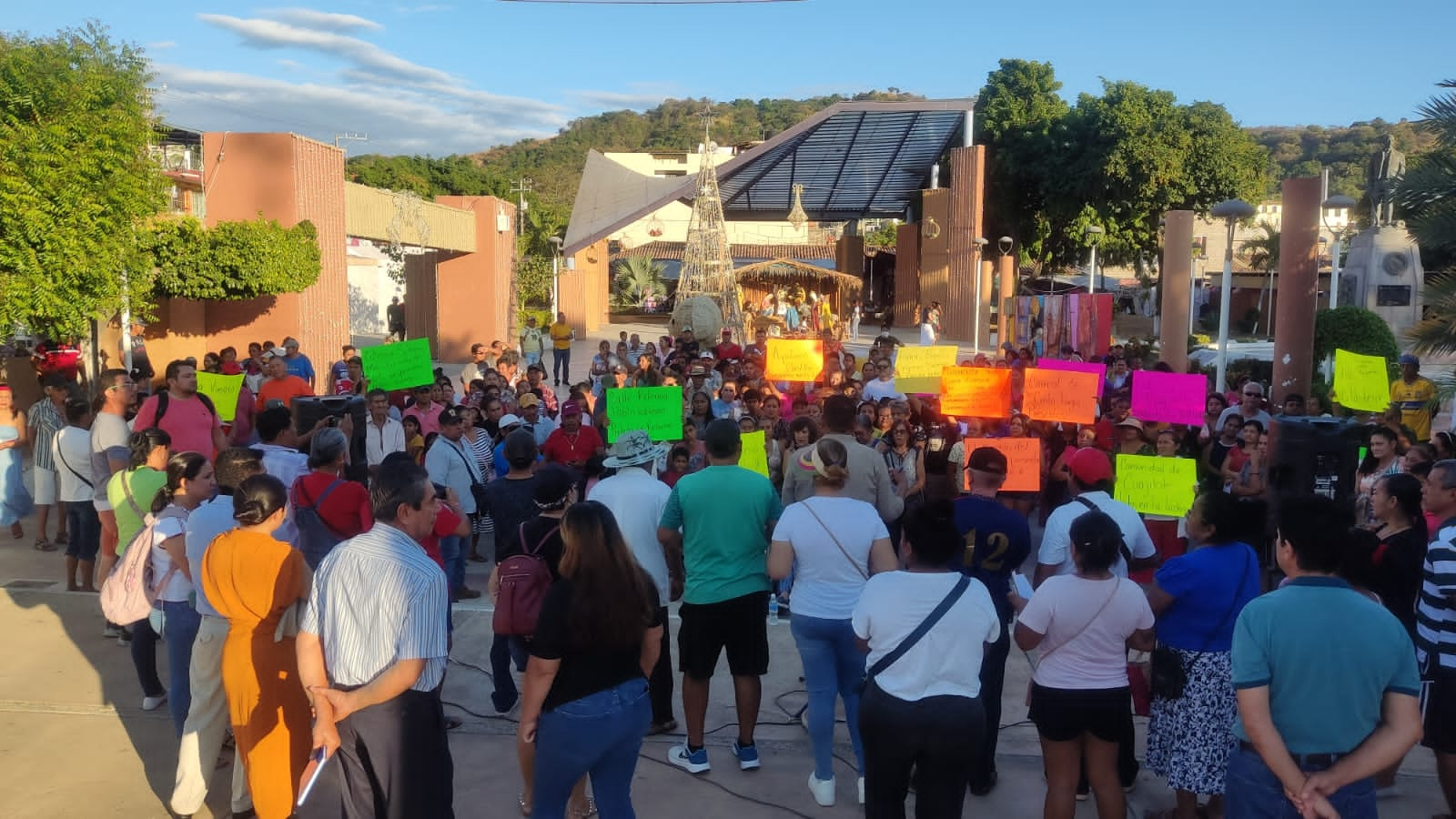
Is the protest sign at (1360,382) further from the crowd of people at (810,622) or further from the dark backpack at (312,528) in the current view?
the dark backpack at (312,528)

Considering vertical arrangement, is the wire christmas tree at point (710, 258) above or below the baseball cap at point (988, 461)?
above

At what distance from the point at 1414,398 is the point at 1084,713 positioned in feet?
23.1

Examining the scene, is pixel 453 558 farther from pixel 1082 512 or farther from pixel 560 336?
pixel 560 336

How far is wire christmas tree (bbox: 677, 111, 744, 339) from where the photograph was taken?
2709 cm

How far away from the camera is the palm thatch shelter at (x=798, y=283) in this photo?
38219 millimetres

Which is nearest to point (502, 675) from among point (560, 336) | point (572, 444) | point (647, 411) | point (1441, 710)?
point (572, 444)

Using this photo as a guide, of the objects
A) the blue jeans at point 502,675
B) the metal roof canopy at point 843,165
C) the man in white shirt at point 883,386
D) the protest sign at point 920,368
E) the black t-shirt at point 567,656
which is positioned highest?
the metal roof canopy at point 843,165

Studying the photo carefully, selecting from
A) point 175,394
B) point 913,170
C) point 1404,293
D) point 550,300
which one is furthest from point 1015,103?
point 175,394

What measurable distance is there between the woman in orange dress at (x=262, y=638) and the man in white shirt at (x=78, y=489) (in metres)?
4.26

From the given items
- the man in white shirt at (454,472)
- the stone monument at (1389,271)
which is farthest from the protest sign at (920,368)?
the stone monument at (1389,271)

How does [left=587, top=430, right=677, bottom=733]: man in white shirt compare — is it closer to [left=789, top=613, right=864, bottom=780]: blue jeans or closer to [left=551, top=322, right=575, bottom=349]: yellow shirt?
[left=789, top=613, right=864, bottom=780]: blue jeans

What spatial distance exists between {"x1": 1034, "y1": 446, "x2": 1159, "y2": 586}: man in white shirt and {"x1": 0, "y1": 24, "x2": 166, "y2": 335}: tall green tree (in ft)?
36.9

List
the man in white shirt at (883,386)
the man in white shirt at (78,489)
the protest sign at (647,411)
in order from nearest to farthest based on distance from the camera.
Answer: the man in white shirt at (78,489)
the protest sign at (647,411)
the man in white shirt at (883,386)

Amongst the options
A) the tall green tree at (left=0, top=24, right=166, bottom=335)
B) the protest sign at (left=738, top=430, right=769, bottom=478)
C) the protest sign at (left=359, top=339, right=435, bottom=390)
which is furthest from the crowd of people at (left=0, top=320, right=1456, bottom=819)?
the tall green tree at (left=0, top=24, right=166, bottom=335)
